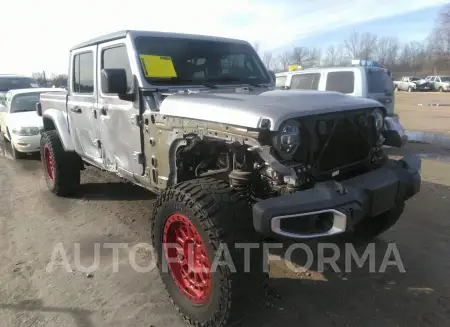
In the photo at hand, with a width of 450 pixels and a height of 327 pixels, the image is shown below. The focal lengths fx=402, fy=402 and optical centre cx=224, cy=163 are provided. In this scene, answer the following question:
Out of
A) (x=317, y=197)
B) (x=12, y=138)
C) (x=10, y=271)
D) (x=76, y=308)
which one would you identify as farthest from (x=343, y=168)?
(x=12, y=138)

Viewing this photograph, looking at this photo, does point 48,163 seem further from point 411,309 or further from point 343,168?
point 411,309

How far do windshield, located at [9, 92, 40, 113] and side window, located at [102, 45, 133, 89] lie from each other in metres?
5.93

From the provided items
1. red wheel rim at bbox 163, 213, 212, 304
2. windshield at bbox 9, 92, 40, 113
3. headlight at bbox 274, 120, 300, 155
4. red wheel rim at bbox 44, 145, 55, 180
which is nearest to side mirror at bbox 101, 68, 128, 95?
red wheel rim at bbox 163, 213, 212, 304

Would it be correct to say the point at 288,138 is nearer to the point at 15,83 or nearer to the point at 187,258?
the point at 187,258

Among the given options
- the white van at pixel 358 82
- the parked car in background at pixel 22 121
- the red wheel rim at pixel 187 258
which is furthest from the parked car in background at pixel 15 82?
the red wheel rim at pixel 187 258

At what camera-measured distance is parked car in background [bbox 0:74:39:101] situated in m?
13.5

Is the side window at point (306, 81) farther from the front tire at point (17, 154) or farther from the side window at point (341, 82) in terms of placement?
the front tire at point (17, 154)

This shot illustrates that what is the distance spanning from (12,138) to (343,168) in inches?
301

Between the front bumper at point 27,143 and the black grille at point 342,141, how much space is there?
6936 millimetres

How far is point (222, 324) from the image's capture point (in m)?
2.65

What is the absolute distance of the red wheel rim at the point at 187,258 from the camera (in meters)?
2.82

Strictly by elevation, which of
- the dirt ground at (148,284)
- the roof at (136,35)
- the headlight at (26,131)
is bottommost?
the dirt ground at (148,284)

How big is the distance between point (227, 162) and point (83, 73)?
277 centimetres

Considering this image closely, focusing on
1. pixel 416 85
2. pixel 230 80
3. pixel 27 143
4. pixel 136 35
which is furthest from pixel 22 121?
pixel 416 85
